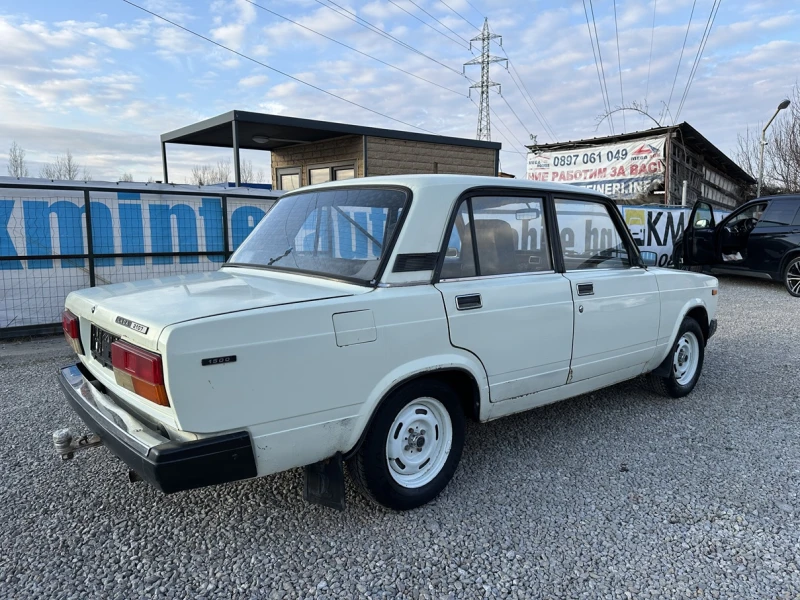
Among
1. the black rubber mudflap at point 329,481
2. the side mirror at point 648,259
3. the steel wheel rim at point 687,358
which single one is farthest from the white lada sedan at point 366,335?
the steel wheel rim at point 687,358

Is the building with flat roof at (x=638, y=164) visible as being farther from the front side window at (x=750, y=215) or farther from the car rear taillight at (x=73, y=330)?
the car rear taillight at (x=73, y=330)

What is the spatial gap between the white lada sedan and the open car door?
9087mm

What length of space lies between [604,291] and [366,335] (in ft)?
6.46

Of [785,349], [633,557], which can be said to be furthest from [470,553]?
[785,349]

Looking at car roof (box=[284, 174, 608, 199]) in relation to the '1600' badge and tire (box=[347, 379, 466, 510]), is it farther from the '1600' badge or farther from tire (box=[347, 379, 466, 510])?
the '1600' badge

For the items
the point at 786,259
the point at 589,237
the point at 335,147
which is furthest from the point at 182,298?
the point at 786,259

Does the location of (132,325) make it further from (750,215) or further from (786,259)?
(750,215)

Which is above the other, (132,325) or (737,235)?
(737,235)

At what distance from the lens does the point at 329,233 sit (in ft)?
10.5

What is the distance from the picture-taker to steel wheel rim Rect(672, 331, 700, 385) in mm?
4773

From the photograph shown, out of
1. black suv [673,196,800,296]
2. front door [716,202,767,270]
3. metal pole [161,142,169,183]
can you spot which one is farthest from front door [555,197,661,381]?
metal pole [161,142,169,183]

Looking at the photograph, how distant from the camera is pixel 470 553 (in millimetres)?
2574

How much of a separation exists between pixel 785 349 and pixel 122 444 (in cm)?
718

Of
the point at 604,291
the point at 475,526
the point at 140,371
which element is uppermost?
the point at 604,291
